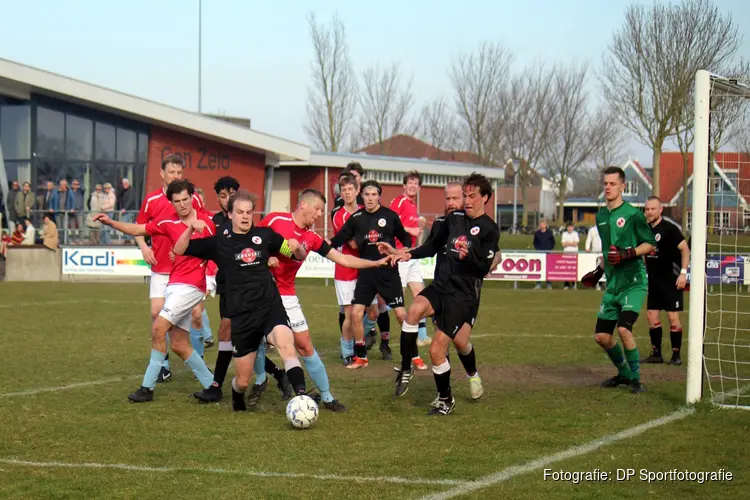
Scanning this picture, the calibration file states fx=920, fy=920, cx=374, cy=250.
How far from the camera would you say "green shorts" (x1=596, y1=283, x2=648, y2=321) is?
9.94 meters

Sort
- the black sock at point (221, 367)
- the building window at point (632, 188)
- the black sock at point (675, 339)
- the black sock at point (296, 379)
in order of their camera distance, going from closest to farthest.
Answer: the black sock at point (296, 379), the black sock at point (221, 367), the black sock at point (675, 339), the building window at point (632, 188)

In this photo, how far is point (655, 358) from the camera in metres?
12.7

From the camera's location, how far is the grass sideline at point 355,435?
20.3 ft

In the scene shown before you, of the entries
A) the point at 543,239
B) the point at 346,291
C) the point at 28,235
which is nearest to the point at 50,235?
the point at 28,235

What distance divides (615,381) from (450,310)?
261 centimetres

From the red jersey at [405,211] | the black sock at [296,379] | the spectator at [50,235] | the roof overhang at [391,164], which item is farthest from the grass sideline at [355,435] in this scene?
the roof overhang at [391,164]

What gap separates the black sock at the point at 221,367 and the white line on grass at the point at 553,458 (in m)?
3.75

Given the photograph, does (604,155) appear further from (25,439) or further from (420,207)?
(25,439)

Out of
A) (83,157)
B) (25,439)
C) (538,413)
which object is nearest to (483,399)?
(538,413)

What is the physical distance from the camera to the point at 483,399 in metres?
9.57

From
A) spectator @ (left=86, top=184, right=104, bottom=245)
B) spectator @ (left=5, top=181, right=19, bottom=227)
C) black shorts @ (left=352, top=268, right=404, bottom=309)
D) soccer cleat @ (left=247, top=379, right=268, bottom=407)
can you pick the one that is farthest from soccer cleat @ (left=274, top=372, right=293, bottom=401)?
spectator @ (left=5, top=181, right=19, bottom=227)

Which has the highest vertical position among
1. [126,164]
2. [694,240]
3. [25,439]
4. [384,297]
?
[126,164]

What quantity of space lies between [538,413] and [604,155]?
55.7 meters

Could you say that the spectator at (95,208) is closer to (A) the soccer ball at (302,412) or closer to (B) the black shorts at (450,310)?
(B) the black shorts at (450,310)
